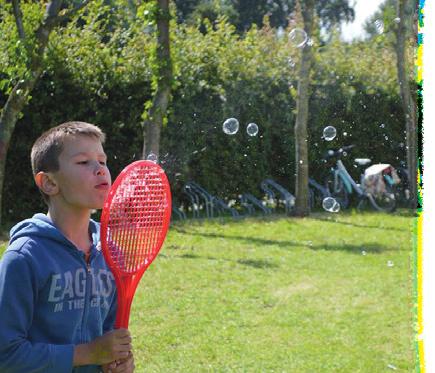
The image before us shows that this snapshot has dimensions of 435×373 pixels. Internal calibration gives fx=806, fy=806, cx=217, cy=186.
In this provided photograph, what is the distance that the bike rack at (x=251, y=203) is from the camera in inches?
464

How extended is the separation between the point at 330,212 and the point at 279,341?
7189mm

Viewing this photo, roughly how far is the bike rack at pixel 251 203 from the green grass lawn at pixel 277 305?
110 inches

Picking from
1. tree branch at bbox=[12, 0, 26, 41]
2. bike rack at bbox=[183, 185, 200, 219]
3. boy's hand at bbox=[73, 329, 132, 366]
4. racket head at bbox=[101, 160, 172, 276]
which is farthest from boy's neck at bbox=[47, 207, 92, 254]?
bike rack at bbox=[183, 185, 200, 219]

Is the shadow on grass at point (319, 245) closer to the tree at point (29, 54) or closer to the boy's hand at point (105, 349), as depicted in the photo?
the tree at point (29, 54)

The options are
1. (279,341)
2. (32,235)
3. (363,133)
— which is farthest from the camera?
(363,133)

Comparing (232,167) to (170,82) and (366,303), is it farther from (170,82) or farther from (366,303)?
(366,303)

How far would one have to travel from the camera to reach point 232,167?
1174cm

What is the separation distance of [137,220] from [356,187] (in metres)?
10.3

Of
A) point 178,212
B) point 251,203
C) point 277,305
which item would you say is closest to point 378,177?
point 251,203

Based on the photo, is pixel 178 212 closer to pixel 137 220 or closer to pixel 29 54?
pixel 29 54

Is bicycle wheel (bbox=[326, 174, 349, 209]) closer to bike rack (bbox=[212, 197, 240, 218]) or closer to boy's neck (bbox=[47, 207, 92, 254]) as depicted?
bike rack (bbox=[212, 197, 240, 218])

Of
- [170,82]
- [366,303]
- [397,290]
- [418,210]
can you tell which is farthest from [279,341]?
[418,210]

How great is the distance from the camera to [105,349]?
191cm

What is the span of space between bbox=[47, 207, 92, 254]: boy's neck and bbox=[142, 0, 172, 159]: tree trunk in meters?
6.75
